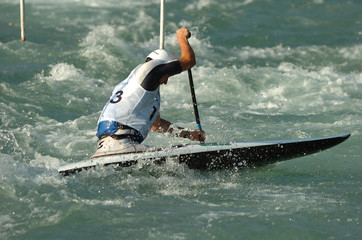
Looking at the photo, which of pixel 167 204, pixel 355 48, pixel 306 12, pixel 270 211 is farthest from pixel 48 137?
pixel 306 12

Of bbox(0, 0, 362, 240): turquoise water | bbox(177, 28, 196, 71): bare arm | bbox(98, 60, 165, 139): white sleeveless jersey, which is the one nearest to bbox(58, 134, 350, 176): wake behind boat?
bbox(0, 0, 362, 240): turquoise water

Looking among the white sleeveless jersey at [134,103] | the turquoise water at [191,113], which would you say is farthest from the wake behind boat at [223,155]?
the white sleeveless jersey at [134,103]

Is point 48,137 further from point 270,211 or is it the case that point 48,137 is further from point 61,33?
point 61,33

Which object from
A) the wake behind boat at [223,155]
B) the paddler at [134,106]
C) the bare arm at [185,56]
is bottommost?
the wake behind boat at [223,155]

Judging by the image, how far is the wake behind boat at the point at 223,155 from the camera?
596cm

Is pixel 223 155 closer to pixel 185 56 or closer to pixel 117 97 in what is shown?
pixel 185 56

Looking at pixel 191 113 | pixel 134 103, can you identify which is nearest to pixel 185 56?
pixel 134 103

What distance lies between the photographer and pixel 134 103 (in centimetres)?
611

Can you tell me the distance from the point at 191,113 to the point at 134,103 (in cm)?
330

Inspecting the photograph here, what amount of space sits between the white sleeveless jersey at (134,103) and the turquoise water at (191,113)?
462mm

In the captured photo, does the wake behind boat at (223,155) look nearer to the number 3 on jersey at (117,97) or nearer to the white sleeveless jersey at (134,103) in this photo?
the white sleeveless jersey at (134,103)

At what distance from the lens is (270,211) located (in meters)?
5.28

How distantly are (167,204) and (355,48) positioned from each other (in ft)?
29.2

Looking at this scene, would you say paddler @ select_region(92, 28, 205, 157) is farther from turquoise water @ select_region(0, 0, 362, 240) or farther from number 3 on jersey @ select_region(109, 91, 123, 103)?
turquoise water @ select_region(0, 0, 362, 240)
